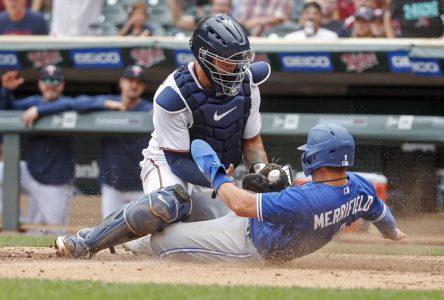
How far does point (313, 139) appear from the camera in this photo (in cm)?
557

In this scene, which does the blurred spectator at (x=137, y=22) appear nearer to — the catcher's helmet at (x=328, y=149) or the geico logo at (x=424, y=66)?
the geico logo at (x=424, y=66)

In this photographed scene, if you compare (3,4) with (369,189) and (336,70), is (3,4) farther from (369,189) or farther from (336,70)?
(369,189)

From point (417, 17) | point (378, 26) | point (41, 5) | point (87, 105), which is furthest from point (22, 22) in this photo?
point (417, 17)

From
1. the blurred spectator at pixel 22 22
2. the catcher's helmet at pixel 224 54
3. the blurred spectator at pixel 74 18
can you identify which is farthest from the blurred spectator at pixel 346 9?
the catcher's helmet at pixel 224 54

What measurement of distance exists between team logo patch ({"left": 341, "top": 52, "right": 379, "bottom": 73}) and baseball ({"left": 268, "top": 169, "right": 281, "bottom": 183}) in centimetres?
487

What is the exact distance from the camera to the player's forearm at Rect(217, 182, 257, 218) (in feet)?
17.7

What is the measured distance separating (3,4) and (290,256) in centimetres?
770

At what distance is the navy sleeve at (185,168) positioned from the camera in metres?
6.12

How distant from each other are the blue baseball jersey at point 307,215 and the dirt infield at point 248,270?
147 millimetres

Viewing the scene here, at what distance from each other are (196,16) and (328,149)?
6667 millimetres

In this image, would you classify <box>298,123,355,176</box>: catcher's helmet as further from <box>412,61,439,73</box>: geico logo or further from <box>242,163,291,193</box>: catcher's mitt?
<box>412,61,439,73</box>: geico logo

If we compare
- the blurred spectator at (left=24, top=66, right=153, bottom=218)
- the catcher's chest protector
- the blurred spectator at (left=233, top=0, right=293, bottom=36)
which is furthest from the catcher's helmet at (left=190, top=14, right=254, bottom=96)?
the blurred spectator at (left=233, top=0, right=293, bottom=36)

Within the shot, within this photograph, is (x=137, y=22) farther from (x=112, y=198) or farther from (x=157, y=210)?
(x=157, y=210)

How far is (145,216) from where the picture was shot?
5.89 m
